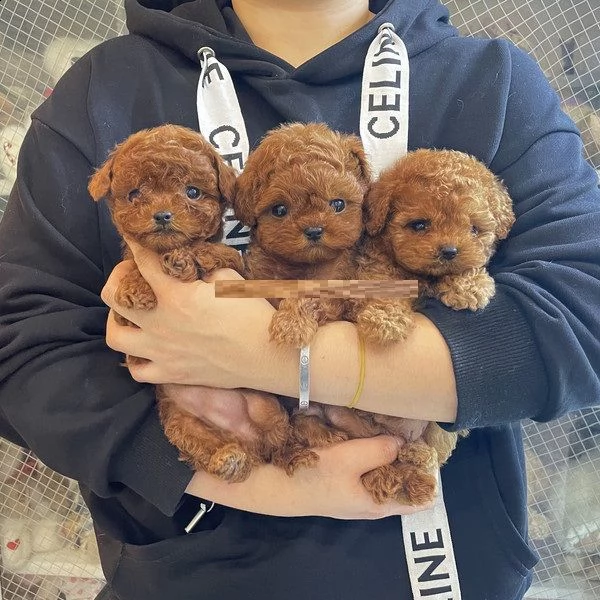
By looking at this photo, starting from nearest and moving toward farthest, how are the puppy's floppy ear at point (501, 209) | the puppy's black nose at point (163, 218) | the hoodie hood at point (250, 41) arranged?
the puppy's black nose at point (163, 218)
the puppy's floppy ear at point (501, 209)
the hoodie hood at point (250, 41)

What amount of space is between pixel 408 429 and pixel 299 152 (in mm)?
489

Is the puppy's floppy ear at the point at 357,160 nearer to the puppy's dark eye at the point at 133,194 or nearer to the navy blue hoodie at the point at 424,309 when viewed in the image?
the navy blue hoodie at the point at 424,309

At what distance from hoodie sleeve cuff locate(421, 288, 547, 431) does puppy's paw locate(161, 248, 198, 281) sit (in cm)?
41

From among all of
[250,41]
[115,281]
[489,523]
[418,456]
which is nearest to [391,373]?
[418,456]

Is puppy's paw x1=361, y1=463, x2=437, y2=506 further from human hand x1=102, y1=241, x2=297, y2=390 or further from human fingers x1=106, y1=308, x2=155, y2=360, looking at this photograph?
human fingers x1=106, y1=308, x2=155, y2=360

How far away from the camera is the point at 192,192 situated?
3.44ft

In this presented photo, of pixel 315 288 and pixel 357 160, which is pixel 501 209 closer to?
pixel 357 160

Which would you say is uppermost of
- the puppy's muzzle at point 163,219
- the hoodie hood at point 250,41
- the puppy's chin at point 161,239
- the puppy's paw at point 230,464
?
the hoodie hood at point 250,41

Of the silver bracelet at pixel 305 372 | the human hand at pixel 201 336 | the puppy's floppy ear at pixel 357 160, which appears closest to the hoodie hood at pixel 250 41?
the puppy's floppy ear at pixel 357 160

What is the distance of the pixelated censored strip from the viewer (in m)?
1.01

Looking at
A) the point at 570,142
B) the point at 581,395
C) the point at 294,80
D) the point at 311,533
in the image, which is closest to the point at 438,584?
the point at 311,533

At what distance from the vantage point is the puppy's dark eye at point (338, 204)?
1.04m

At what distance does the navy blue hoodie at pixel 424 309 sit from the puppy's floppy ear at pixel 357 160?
20cm

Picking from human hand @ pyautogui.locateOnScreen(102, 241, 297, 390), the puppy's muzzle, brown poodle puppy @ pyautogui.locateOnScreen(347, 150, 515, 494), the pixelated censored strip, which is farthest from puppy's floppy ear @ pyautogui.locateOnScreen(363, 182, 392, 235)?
the puppy's muzzle
